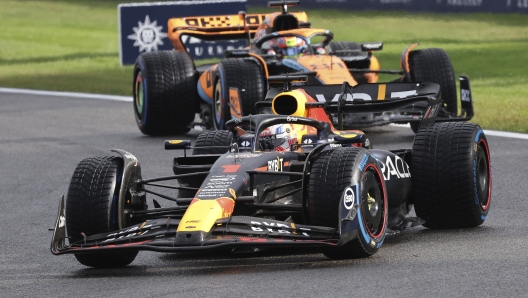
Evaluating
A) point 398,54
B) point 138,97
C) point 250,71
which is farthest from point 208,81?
point 398,54

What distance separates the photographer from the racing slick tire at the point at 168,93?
16547mm

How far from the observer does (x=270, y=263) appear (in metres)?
7.93

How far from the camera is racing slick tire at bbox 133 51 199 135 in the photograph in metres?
16.5

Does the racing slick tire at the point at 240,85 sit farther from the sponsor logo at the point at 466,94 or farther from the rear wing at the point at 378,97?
the sponsor logo at the point at 466,94

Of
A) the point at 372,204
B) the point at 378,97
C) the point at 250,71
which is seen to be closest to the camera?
the point at 372,204

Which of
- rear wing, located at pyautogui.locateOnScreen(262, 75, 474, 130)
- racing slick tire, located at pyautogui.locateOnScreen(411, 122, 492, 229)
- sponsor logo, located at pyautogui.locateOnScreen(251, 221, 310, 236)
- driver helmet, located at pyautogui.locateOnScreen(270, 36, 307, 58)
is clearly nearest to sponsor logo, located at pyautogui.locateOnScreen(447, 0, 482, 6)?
driver helmet, located at pyautogui.locateOnScreen(270, 36, 307, 58)

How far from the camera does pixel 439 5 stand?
2558 centimetres

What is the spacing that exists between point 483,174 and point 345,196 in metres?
2.25

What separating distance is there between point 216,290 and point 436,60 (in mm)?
9246

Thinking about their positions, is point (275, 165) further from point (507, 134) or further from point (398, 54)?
point (398, 54)

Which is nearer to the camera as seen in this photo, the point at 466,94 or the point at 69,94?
the point at 466,94

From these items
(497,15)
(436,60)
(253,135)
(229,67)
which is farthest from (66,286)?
(497,15)

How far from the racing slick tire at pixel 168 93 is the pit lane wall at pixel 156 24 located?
1129 cm

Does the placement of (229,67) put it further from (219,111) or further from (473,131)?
(473,131)
